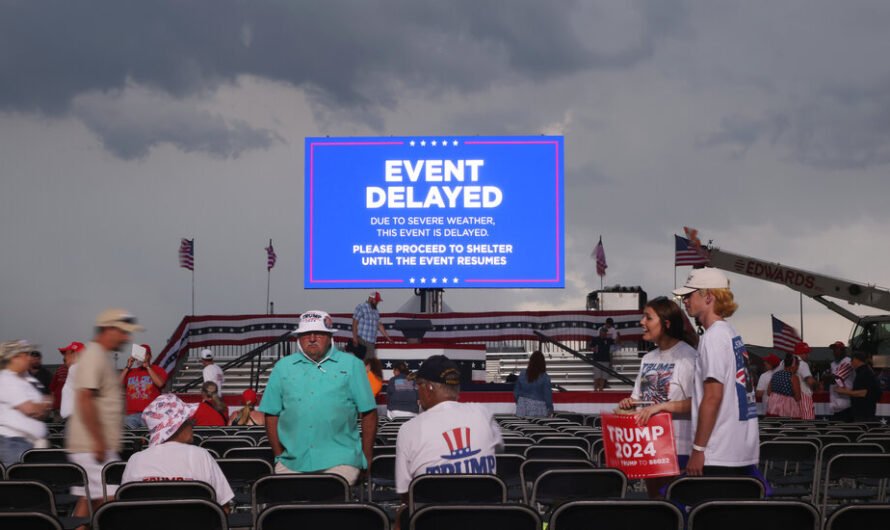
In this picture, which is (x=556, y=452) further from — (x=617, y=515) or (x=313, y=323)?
(x=617, y=515)

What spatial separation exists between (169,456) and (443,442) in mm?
1400

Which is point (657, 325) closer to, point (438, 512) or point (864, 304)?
point (438, 512)

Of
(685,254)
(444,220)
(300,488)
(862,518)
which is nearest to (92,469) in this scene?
(300,488)

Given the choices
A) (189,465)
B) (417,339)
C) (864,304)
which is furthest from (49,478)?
(864,304)

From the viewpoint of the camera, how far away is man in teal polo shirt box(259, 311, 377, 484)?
5.93 metres

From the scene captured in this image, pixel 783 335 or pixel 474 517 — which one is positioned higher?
pixel 783 335

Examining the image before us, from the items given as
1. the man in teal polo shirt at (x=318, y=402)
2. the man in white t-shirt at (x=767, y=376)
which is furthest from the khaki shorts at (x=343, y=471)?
the man in white t-shirt at (x=767, y=376)

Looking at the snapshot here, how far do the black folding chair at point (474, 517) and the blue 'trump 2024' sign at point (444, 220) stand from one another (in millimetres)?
18394

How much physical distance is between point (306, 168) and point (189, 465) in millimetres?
17920

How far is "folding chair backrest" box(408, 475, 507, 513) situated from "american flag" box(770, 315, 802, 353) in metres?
21.7

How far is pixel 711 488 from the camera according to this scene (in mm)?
4832

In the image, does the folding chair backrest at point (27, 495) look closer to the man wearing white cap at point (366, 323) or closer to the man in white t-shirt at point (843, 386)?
the man in white t-shirt at point (843, 386)

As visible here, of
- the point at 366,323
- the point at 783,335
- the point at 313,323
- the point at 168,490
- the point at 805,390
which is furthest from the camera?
the point at 783,335

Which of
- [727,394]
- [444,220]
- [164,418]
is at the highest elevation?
[444,220]
